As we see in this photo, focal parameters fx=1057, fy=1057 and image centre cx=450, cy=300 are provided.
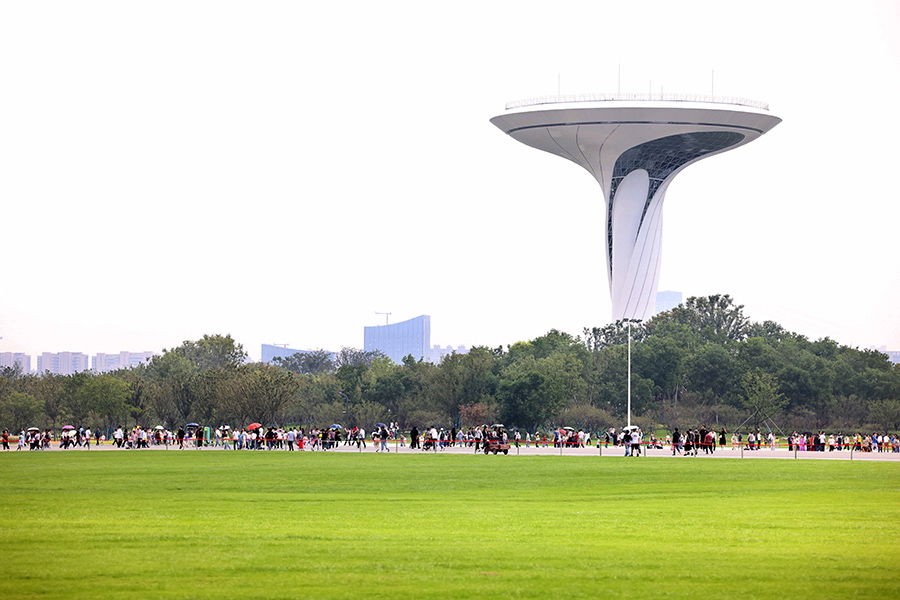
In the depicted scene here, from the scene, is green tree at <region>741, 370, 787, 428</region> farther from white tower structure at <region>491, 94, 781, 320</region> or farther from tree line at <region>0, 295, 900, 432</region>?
white tower structure at <region>491, 94, 781, 320</region>

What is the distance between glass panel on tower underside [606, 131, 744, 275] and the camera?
98.5m

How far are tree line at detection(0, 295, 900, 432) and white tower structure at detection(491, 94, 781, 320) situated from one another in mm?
12668

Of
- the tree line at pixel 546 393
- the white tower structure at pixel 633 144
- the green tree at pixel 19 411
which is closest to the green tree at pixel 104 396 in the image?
the tree line at pixel 546 393

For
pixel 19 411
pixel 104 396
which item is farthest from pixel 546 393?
pixel 19 411

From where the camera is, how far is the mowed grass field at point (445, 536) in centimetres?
1222

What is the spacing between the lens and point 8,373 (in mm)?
113875

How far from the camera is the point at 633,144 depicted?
9956 cm

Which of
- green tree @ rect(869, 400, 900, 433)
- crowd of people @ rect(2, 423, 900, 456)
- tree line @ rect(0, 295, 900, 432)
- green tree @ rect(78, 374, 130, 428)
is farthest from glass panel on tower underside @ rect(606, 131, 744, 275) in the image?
green tree @ rect(78, 374, 130, 428)

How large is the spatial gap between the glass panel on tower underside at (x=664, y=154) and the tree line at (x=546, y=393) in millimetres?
16191

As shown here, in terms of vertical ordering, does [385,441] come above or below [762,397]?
below

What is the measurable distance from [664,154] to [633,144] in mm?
4375

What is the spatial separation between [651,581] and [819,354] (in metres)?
90.7

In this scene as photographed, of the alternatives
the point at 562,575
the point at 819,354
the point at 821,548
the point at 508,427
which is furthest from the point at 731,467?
the point at 819,354

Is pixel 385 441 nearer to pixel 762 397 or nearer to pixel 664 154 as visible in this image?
pixel 762 397
